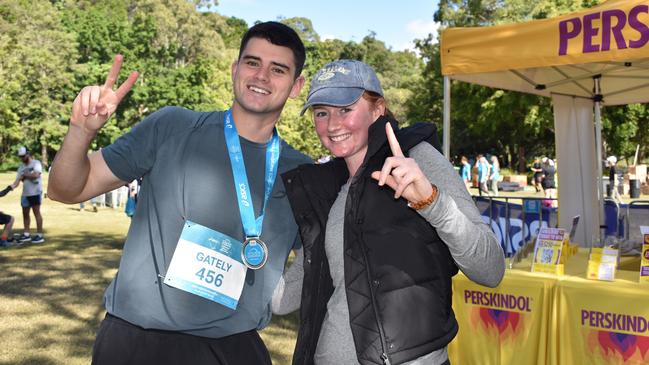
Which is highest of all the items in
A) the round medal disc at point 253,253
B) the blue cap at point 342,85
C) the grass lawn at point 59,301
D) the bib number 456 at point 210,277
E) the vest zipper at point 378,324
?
the blue cap at point 342,85

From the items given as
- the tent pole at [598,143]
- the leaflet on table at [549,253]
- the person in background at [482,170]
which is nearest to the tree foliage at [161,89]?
the person in background at [482,170]

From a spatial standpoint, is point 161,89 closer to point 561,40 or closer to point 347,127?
point 561,40

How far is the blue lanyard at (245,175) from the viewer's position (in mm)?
2127

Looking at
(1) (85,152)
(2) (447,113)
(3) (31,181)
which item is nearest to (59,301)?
(2) (447,113)

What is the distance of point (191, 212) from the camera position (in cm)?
208

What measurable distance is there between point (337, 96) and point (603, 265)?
2499mm

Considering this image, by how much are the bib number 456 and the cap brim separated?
0.69 m

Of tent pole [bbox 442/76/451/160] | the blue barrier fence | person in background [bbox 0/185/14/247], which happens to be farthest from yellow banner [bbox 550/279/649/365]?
person in background [bbox 0/185/14/247]

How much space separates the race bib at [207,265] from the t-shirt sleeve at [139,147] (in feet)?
0.98

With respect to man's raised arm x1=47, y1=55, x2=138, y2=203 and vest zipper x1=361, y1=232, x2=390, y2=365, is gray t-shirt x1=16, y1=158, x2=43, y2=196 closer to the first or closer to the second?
man's raised arm x1=47, y1=55, x2=138, y2=203

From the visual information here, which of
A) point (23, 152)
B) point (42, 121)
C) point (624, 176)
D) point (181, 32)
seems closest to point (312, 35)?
point (181, 32)

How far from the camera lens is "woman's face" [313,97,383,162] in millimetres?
2072

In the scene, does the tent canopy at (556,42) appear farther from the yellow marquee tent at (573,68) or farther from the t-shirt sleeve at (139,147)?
the t-shirt sleeve at (139,147)

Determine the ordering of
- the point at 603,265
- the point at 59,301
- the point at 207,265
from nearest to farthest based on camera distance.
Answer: the point at 207,265 → the point at 603,265 → the point at 59,301
